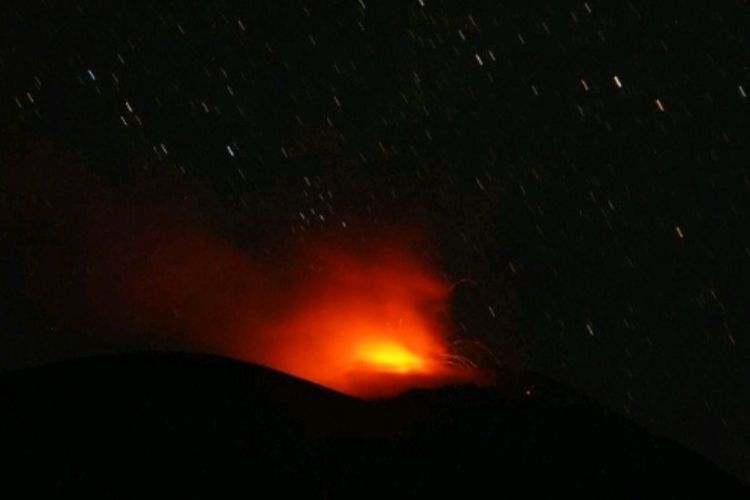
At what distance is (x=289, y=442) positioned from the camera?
360cm

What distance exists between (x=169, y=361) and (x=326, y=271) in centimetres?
411

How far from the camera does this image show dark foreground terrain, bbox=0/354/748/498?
11.2 feet

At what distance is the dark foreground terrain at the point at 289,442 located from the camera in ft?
11.2

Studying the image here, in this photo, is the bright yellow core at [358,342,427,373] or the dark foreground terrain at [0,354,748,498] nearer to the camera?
the dark foreground terrain at [0,354,748,498]

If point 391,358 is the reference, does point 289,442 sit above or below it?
below

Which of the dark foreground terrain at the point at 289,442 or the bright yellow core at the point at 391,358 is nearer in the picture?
the dark foreground terrain at the point at 289,442

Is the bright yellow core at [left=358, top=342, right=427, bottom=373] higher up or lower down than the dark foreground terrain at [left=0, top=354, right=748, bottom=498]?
higher up

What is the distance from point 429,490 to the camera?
351 cm

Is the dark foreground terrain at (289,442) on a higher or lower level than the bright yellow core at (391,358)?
lower

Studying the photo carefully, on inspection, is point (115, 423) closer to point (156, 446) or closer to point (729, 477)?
point (156, 446)

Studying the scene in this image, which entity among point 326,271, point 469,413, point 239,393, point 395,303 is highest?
point 326,271

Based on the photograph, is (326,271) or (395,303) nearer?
(395,303)

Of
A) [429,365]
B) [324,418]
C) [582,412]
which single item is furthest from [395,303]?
[324,418]

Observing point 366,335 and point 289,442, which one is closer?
point 289,442
